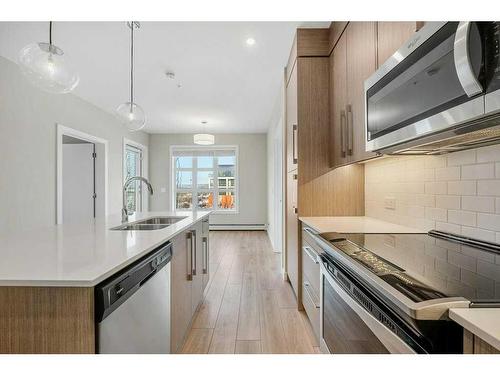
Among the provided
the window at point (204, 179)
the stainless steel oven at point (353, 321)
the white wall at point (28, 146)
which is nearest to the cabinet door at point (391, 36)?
the stainless steel oven at point (353, 321)

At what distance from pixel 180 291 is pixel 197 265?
57 cm

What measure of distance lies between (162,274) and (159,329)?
0.26 meters

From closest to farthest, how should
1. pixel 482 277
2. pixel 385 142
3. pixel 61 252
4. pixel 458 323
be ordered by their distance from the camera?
pixel 458 323
pixel 482 277
pixel 61 252
pixel 385 142

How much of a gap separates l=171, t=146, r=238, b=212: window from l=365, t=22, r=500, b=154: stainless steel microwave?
20.3 ft

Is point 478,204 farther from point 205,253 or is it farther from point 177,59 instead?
point 177,59

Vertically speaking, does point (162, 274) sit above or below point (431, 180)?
below

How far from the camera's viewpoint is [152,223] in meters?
2.66

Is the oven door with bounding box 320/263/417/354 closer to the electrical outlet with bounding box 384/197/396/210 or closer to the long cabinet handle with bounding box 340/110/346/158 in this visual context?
the electrical outlet with bounding box 384/197/396/210

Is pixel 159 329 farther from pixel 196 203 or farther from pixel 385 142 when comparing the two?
pixel 196 203

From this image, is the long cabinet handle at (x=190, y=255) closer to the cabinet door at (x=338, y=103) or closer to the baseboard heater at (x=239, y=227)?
the cabinet door at (x=338, y=103)

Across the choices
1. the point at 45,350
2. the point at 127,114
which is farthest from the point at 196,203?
the point at 45,350

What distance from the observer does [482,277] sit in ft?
2.80

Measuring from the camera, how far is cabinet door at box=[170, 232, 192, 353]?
5.40ft
